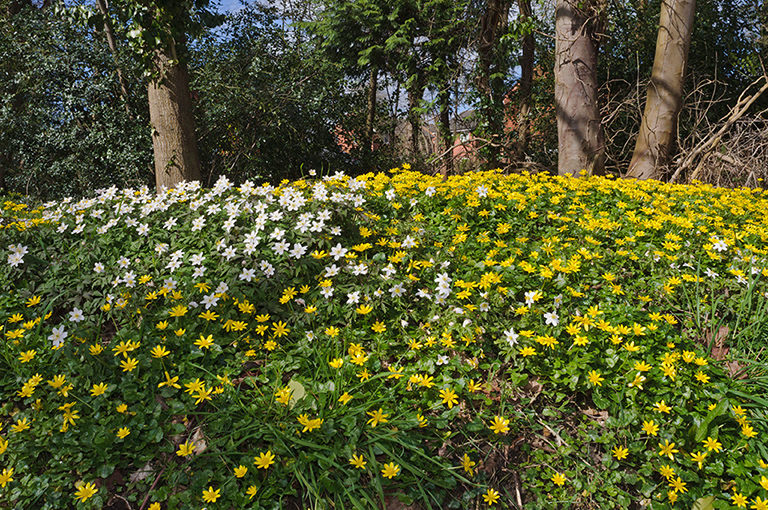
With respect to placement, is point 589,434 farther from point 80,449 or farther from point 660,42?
point 660,42

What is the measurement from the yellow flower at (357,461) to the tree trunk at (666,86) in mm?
6062

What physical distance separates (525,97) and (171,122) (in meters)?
6.39

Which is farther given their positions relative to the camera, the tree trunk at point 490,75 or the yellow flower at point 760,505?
the tree trunk at point 490,75

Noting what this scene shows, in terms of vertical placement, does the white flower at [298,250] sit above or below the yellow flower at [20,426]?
above

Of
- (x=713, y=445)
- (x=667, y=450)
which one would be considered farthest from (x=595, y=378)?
(x=713, y=445)

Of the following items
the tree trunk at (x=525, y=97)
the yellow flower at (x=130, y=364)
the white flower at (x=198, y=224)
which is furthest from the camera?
the tree trunk at (x=525, y=97)

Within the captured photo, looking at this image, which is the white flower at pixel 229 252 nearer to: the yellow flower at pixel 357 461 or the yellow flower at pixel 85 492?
the yellow flower at pixel 85 492

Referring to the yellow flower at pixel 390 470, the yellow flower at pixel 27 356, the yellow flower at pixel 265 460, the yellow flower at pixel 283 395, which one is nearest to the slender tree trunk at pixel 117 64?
the yellow flower at pixel 27 356

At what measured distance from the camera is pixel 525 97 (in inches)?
352

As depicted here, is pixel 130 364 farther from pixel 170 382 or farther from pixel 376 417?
pixel 376 417

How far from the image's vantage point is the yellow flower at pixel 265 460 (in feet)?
6.22

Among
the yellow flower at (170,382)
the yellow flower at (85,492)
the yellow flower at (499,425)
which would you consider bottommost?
the yellow flower at (85,492)

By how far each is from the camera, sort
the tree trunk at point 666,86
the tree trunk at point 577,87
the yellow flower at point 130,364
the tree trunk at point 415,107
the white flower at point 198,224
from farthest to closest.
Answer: the tree trunk at point 415,107
the tree trunk at point 666,86
the tree trunk at point 577,87
the white flower at point 198,224
the yellow flower at point 130,364

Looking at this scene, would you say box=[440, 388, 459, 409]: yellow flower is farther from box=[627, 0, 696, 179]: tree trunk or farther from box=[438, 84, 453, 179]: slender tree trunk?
box=[438, 84, 453, 179]: slender tree trunk
